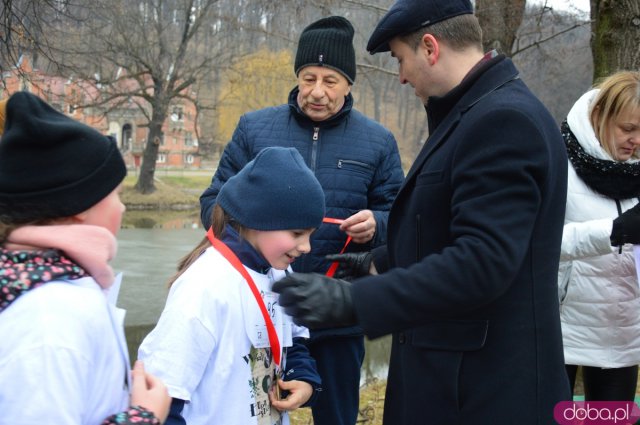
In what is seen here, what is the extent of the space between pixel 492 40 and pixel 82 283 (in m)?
5.81

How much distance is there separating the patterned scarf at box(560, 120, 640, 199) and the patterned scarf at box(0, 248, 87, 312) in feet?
7.98

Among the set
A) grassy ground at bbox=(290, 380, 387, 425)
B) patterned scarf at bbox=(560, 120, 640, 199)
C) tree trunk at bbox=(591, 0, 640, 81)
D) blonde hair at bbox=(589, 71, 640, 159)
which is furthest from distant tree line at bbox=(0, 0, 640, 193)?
patterned scarf at bbox=(560, 120, 640, 199)

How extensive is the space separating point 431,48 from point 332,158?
1.25 m

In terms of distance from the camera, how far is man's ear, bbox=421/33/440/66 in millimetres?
2133

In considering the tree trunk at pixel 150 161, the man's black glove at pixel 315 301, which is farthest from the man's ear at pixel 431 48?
the tree trunk at pixel 150 161

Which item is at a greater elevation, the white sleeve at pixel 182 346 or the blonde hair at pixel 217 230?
the blonde hair at pixel 217 230

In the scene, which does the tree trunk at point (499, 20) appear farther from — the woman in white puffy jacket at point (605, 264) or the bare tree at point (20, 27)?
the bare tree at point (20, 27)

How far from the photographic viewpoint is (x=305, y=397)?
8.43ft

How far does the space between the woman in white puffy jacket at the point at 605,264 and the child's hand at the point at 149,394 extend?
2.09 m

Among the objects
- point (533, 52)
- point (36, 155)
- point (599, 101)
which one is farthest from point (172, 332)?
point (533, 52)

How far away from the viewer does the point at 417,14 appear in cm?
213

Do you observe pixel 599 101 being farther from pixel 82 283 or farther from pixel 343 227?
pixel 82 283

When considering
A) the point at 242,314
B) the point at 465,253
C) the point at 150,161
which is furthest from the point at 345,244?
the point at 150,161

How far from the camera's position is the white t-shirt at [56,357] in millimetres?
1406
